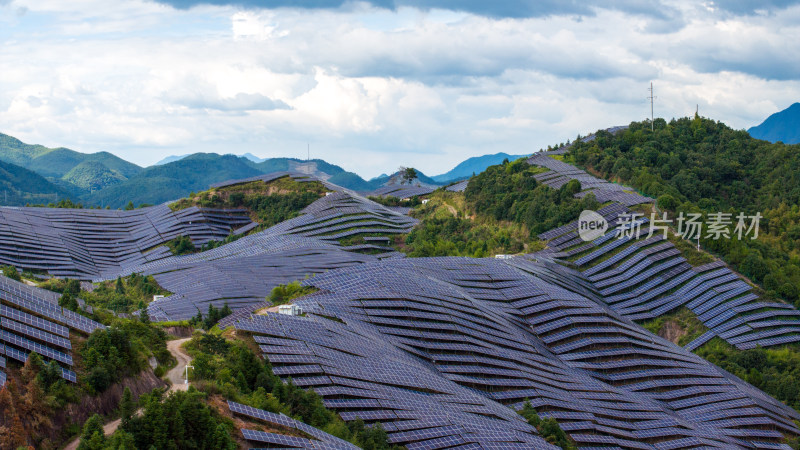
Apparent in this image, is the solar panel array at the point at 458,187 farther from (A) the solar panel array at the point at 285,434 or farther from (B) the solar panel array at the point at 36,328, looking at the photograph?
(A) the solar panel array at the point at 285,434

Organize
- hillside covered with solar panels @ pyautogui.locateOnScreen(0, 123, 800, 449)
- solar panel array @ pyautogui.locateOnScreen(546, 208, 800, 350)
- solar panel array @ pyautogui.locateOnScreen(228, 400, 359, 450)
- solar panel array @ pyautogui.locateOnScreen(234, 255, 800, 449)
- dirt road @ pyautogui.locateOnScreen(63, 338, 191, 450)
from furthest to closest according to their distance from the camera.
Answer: solar panel array @ pyautogui.locateOnScreen(546, 208, 800, 350) < solar panel array @ pyautogui.locateOnScreen(234, 255, 800, 449) < hillside covered with solar panels @ pyautogui.locateOnScreen(0, 123, 800, 449) < solar panel array @ pyautogui.locateOnScreen(228, 400, 359, 450) < dirt road @ pyautogui.locateOnScreen(63, 338, 191, 450)

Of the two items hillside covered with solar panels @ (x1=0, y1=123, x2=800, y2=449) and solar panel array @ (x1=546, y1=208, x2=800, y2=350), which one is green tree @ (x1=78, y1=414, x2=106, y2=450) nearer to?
hillside covered with solar panels @ (x1=0, y1=123, x2=800, y2=449)

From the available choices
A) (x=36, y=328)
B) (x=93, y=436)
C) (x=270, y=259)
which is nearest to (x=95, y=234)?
(x=270, y=259)

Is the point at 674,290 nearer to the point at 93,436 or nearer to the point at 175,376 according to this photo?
the point at 175,376

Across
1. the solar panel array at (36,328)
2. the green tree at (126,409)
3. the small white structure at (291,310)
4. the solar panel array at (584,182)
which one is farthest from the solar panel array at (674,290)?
the green tree at (126,409)

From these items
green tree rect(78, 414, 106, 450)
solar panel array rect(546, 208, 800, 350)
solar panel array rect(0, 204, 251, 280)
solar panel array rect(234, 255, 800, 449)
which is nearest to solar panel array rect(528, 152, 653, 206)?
solar panel array rect(546, 208, 800, 350)

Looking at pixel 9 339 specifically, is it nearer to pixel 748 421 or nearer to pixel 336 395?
pixel 336 395
